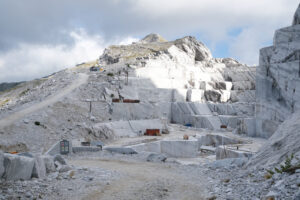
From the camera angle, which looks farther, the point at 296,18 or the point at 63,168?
the point at 296,18

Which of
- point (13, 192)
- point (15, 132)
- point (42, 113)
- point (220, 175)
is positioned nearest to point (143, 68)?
point (42, 113)

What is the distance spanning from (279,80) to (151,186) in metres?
21.4

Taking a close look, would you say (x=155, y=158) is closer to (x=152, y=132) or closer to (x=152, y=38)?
(x=152, y=132)

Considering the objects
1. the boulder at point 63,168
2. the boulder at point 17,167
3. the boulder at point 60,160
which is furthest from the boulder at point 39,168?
the boulder at point 60,160

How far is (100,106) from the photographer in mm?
36281

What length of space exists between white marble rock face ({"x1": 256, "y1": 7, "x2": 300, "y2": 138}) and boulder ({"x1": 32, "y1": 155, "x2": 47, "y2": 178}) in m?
22.2

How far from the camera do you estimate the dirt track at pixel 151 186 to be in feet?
30.9

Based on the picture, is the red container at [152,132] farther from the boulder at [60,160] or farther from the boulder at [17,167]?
the boulder at [17,167]

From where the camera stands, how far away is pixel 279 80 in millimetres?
26359

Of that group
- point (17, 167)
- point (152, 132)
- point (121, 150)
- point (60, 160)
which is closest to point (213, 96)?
point (152, 132)

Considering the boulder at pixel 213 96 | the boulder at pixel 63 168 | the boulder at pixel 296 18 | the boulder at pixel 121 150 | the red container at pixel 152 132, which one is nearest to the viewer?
the boulder at pixel 63 168

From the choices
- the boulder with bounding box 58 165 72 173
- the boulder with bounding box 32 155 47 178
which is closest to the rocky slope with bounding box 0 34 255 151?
the boulder with bounding box 58 165 72 173

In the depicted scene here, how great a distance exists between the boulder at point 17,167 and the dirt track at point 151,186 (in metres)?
2.60

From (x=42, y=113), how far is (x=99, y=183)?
19449 millimetres
